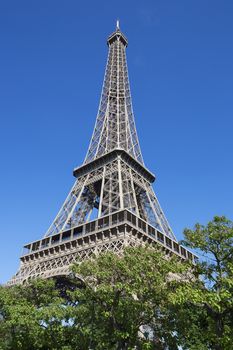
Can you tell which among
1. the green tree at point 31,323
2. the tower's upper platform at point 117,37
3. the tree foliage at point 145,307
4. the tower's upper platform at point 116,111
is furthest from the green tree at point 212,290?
the tower's upper platform at point 117,37

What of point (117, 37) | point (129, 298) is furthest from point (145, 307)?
point (117, 37)

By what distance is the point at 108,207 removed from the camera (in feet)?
121

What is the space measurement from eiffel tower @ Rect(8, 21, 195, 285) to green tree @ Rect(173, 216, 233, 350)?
1330 centimetres

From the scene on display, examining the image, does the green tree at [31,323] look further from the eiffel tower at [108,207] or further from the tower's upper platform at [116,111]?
the tower's upper platform at [116,111]

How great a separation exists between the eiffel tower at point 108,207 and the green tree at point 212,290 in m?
13.3

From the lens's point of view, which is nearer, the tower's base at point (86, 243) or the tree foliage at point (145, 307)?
the tree foliage at point (145, 307)

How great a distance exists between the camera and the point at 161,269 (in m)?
17.6

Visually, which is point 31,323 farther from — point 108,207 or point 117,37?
point 117,37

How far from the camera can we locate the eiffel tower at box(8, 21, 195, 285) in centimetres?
3322

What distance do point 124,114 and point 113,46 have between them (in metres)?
17.7

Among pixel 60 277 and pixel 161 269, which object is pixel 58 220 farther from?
pixel 161 269

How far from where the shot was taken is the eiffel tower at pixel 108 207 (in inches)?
1308

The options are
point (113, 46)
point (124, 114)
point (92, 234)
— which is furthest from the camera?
point (113, 46)

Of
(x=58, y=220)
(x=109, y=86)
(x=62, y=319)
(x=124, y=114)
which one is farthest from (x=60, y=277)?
(x=109, y=86)
